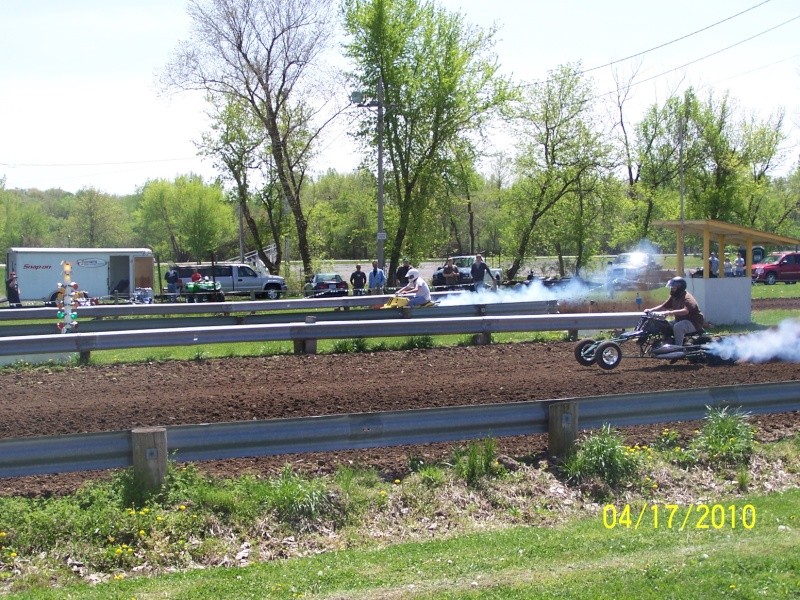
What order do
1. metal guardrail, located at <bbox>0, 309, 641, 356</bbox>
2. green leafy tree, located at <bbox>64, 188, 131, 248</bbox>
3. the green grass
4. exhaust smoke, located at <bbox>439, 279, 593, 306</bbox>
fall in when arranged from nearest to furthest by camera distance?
the green grass < metal guardrail, located at <bbox>0, 309, 641, 356</bbox> < exhaust smoke, located at <bbox>439, 279, 593, 306</bbox> < green leafy tree, located at <bbox>64, 188, 131, 248</bbox>

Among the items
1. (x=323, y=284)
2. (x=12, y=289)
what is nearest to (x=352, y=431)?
(x=323, y=284)

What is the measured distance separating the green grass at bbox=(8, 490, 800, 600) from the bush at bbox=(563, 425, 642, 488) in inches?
53.6

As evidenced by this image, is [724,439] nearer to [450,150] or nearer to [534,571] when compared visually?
[534,571]

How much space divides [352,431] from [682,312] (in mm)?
8268

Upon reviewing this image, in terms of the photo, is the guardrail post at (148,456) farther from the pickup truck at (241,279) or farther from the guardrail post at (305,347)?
the pickup truck at (241,279)

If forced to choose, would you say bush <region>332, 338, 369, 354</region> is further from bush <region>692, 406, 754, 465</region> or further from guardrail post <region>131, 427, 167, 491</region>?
guardrail post <region>131, 427, 167, 491</region>

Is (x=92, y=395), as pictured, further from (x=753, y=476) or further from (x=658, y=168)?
(x=658, y=168)

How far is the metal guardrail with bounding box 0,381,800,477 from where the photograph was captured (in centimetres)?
729

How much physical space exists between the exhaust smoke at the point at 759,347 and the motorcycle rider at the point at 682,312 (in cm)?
41

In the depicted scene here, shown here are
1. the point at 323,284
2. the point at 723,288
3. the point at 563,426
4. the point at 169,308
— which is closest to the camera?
the point at 563,426

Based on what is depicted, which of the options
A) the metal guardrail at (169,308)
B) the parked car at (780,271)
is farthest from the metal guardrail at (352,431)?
the parked car at (780,271)

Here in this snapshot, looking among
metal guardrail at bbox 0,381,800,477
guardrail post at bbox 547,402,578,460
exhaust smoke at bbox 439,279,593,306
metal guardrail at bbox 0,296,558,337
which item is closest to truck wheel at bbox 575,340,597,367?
metal guardrail at bbox 0,381,800,477

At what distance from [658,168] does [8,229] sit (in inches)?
2426

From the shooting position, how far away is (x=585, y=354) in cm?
1430
